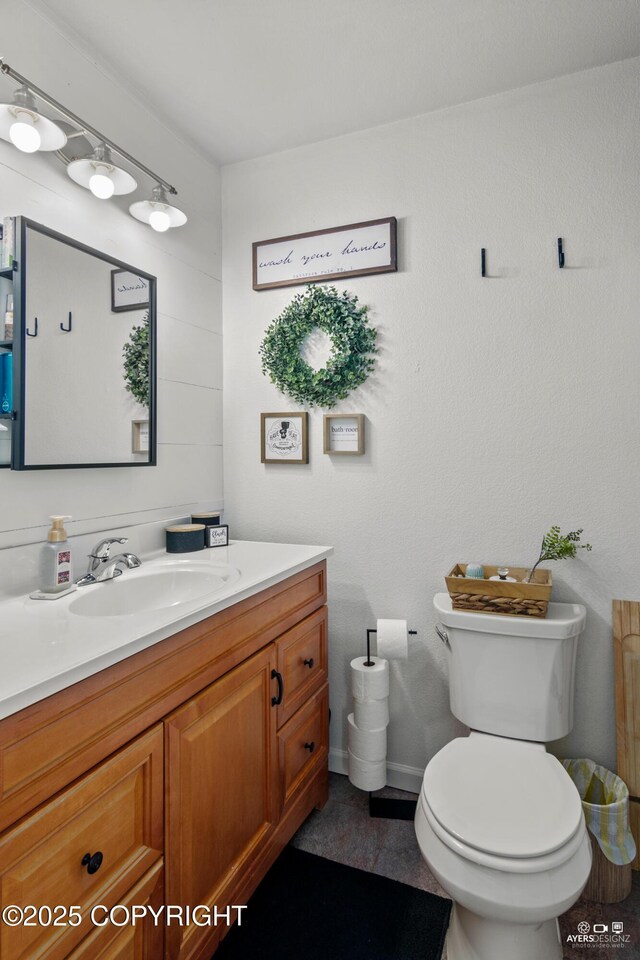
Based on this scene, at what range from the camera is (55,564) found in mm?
1358

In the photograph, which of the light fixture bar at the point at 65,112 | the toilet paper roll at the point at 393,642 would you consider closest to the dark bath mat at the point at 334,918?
the toilet paper roll at the point at 393,642

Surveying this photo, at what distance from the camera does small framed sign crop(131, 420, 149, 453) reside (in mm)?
1783

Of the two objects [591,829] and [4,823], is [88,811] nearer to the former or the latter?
[4,823]

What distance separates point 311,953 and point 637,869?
105cm

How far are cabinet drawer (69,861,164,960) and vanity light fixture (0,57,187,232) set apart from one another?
5.58 feet

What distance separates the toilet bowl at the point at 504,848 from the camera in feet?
3.61

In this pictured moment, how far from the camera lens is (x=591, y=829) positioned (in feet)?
5.01

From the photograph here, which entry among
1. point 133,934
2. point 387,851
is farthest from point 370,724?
point 133,934

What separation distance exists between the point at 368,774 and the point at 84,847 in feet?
3.87

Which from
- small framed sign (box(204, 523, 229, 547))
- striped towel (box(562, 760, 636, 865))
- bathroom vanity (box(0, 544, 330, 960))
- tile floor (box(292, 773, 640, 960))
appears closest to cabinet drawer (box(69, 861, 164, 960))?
bathroom vanity (box(0, 544, 330, 960))

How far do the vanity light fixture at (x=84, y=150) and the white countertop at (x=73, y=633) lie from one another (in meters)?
1.15

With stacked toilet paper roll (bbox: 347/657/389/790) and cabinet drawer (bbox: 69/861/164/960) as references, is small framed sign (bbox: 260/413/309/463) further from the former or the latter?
cabinet drawer (bbox: 69/861/164/960)

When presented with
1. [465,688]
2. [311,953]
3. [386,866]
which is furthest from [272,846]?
[465,688]

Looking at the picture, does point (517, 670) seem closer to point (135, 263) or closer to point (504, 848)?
point (504, 848)
